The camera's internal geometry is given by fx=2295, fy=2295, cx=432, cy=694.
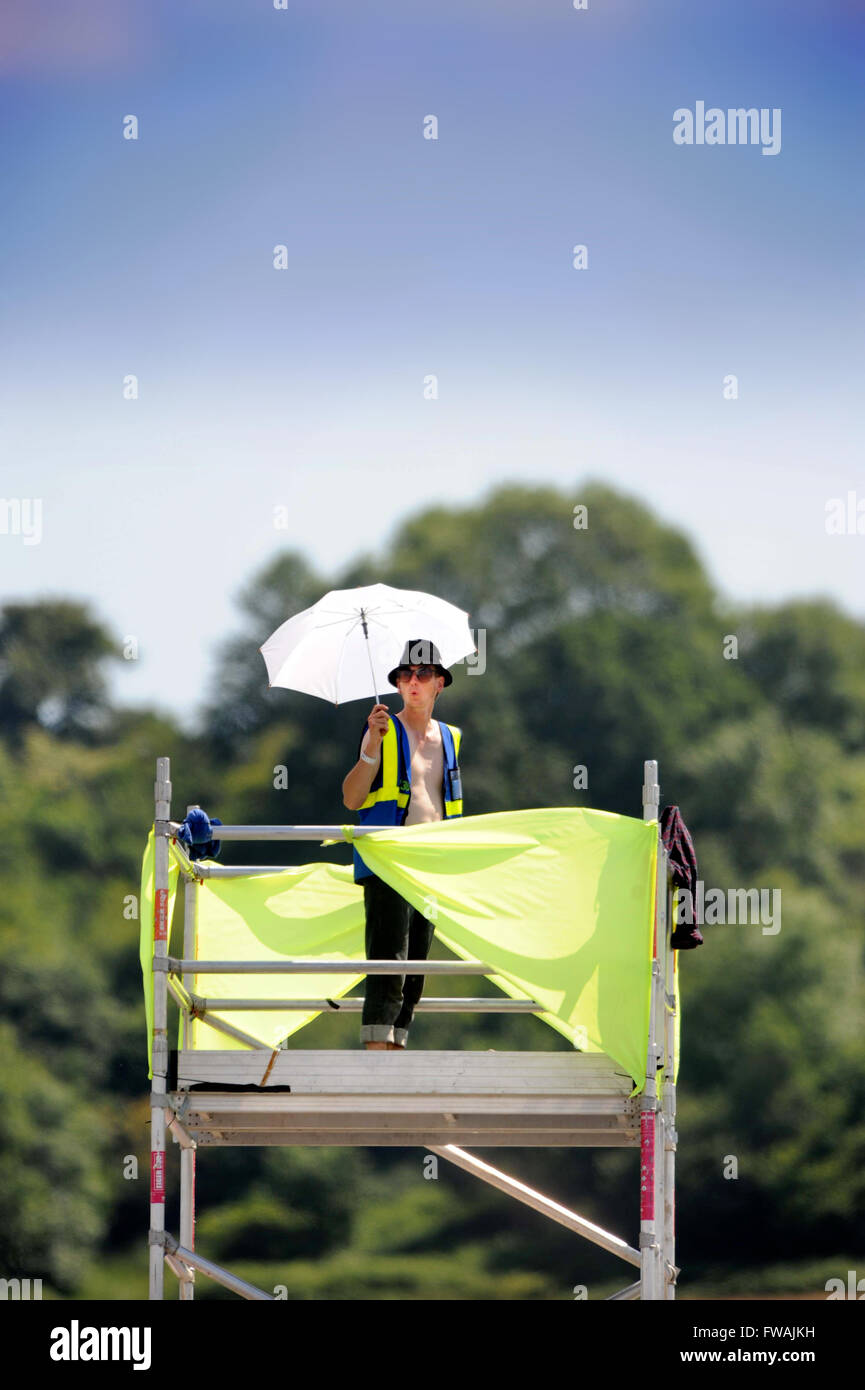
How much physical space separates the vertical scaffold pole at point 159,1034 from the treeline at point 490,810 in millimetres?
46357

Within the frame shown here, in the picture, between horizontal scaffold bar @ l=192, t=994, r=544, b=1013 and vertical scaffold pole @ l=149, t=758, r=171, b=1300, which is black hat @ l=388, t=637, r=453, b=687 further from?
horizontal scaffold bar @ l=192, t=994, r=544, b=1013

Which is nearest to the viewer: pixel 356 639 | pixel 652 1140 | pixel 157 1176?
pixel 652 1140

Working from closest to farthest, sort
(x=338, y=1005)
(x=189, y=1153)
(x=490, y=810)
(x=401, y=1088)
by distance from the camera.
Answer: (x=401, y=1088) → (x=338, y=1005) → (x=189, y=1153) → (x=490, y=810)

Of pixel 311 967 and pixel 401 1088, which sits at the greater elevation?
pixel 311 967

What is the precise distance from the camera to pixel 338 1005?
13.1 metres

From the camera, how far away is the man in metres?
12.4

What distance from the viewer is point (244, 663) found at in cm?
7456

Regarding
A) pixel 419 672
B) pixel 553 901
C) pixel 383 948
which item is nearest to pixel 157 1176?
pixel 383 948

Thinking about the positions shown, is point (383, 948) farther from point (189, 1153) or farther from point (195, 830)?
point (189, 1153)

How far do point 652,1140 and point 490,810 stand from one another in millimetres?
58769

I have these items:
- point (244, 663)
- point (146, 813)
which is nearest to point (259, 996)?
point (146, 813)

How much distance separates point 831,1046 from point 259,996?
165 ft

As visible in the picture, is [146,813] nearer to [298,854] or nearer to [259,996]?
[298,854]

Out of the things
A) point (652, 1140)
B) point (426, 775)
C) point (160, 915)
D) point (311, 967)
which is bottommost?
point (652, 1140)
